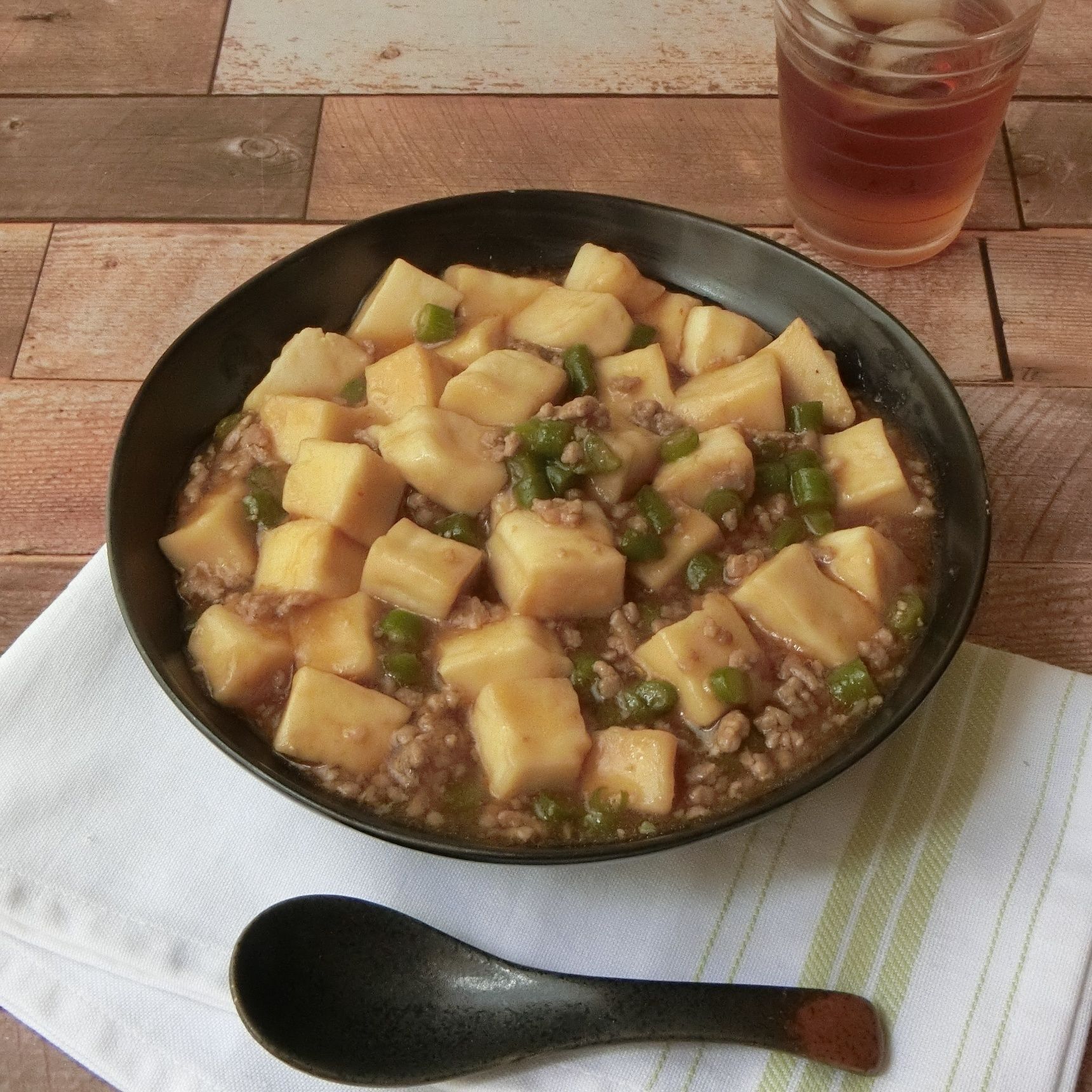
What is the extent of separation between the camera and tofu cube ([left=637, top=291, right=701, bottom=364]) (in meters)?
2.71

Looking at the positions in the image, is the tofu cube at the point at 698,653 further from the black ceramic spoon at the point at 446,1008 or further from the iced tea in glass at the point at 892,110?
the iced tea in glass at the point at 892,110

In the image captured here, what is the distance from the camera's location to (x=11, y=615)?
2.60 m

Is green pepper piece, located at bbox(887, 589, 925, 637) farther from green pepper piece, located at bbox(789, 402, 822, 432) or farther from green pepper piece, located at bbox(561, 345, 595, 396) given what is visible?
green pepper piece, located at bbox(561, 345, 595, 396)

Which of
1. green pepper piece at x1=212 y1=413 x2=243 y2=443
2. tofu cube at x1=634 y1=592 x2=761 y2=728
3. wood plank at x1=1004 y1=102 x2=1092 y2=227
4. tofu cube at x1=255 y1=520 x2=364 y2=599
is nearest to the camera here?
tofu cube at x1=634 y1=592 x2=761 y2=728

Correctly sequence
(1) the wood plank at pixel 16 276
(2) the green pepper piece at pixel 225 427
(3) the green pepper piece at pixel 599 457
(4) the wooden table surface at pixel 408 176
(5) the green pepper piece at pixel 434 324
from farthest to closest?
(1) the wood plank at pixel 16 276
(4) the wooden table surface at pixel 408 176
(5) the green pepper piece at pixel 434 324
(2) the green pepper piece at pixel 225 427
(3) the green pepper piece at pixel 599 457

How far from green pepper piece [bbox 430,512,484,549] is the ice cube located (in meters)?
1.71

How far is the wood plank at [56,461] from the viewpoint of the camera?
108 inches

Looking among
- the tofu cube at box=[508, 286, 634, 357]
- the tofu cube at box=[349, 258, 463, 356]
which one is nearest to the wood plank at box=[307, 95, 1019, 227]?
the tofu cube at box=[349, 258, 463, 356]

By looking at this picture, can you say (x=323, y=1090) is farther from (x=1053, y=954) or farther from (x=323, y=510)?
(x=1053, y=954)

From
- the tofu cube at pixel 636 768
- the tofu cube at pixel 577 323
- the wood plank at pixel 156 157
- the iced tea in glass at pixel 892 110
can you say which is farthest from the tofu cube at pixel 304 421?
the iced tea in glass at pixel 892 110

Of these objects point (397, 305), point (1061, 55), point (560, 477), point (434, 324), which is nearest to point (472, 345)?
point (434, 324)

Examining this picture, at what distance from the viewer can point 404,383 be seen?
8.28 ft

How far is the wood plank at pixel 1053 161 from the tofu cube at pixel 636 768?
225 centimetres

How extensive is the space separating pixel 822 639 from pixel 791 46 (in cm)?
163
